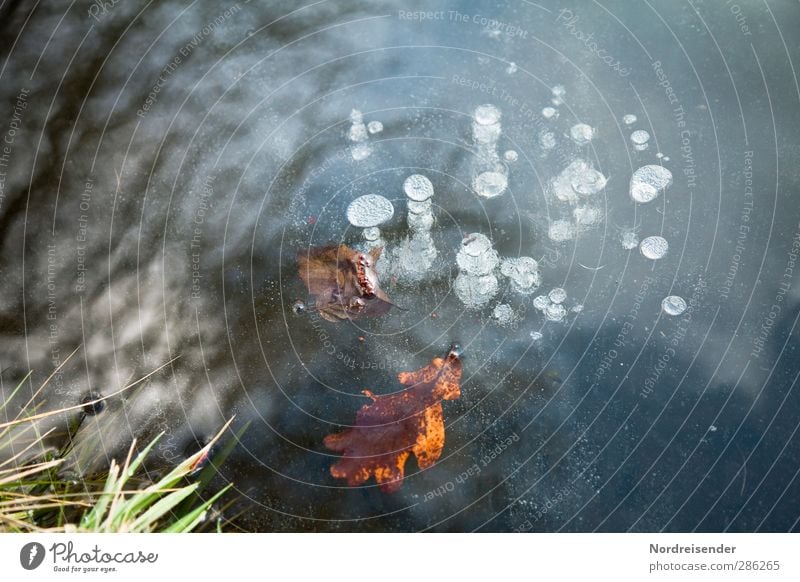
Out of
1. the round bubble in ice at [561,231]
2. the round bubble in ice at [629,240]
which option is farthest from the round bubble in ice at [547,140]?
the round bubble in ice at [629,240]

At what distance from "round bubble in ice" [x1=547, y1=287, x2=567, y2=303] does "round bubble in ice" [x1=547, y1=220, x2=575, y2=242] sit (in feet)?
0.45

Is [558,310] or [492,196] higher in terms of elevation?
[492,196]

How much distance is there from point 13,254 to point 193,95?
684 mm

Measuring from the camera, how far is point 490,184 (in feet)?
5.63

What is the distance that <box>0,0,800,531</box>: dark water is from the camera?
5.44 feet

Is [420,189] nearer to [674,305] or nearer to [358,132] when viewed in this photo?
[358,132]

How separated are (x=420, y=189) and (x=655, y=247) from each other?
2.16ft

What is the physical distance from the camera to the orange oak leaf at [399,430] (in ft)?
5.52

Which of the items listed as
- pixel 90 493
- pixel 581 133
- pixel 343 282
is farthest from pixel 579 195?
pixel 90 493

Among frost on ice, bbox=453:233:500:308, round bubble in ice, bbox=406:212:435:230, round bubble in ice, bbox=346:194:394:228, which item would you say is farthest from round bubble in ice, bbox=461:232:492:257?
round bubble in ice, bbox=346:194:394:228

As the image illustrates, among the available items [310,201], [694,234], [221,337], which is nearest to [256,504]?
[221,337]

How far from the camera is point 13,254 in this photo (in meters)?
1.77

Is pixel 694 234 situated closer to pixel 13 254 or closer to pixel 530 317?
pixel 530 317
